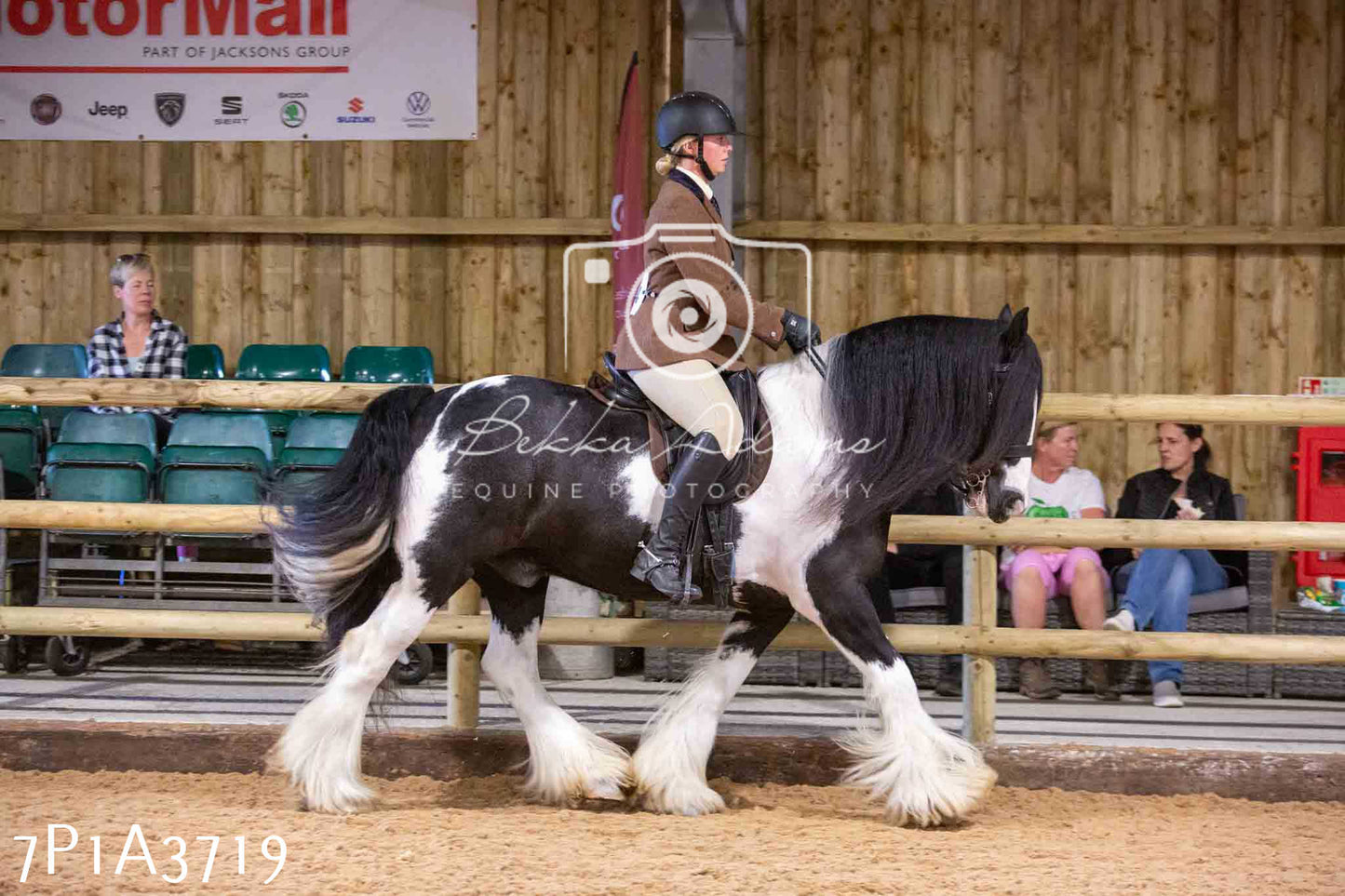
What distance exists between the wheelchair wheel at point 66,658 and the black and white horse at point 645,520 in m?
2.72

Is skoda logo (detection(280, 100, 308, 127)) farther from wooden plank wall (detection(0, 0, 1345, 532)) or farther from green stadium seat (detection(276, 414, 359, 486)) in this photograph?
green stadium seat (detection(276, 414, 359, 486))

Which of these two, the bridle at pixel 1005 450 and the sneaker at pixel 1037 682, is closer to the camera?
the bridle at pixel 1005 450

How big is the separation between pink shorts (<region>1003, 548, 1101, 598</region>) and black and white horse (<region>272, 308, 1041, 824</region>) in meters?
2.25

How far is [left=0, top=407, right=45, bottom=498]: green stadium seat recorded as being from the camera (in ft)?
21.2

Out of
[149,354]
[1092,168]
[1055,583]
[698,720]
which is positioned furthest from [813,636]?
[1092,168]

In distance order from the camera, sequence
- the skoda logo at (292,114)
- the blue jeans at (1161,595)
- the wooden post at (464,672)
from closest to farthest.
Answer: the wooden post at (464,672) < the blue jeans at (1161,595) < the skoda logo at (292,114)

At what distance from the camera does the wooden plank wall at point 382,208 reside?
924 centimetres

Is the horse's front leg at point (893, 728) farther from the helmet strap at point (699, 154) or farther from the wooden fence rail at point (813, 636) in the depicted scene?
the helmet strap at point (699, 154)

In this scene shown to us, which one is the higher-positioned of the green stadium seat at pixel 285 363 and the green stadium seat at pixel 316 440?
the green stadium seat at pixel 285 363

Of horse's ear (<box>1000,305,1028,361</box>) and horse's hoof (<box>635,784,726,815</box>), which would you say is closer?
horse's ear (<box>1000,305,1028,361</box>)

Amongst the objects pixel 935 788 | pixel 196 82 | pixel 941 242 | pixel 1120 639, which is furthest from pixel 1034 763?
pixel 196 82

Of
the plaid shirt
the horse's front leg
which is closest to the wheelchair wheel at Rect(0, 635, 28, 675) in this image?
the plaid shirt

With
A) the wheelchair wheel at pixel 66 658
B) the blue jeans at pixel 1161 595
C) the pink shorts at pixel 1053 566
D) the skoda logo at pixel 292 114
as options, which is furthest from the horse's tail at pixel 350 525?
the skoda logo at pixel 292 114

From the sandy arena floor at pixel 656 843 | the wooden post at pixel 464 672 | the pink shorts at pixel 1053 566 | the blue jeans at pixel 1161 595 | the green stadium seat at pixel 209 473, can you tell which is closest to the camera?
the sandy arena floor at pixel 656 843
